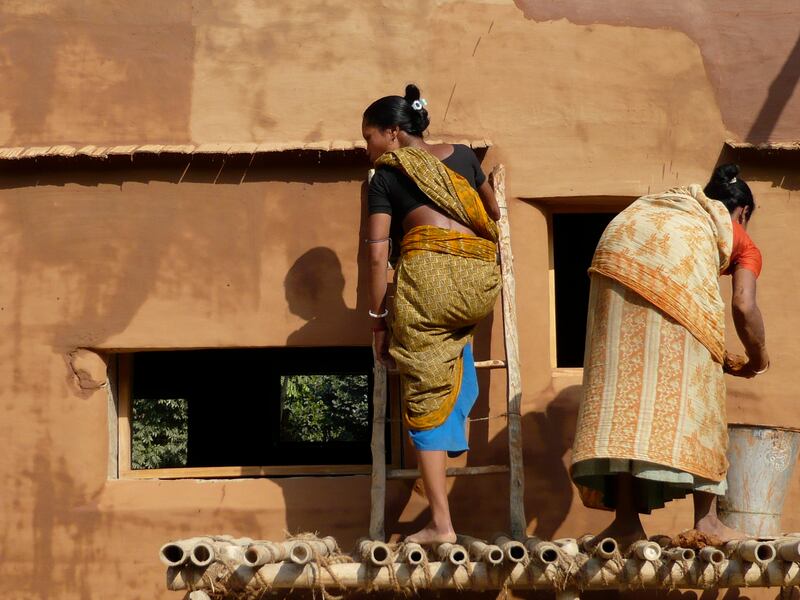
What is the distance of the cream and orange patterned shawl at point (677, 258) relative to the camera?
4430 millimetres

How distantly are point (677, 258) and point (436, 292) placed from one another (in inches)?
35.1

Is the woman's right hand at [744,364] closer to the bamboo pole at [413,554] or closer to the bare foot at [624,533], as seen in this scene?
the bare foot at [624,533]

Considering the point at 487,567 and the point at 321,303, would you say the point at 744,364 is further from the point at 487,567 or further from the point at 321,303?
the point at 321,303

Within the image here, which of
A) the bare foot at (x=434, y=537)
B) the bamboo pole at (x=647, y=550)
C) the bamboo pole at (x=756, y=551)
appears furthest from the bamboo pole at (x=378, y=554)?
the bamboo pole at (x=756, y=551)

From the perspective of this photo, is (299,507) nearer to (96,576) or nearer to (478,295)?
(96,576)

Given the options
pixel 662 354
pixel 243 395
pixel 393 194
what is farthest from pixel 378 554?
pixel 243 395

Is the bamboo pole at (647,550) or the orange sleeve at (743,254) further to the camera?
the orange sleeve at (743,254)

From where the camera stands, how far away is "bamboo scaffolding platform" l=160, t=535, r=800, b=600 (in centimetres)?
435

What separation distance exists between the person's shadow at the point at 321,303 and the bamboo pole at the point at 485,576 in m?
1.24

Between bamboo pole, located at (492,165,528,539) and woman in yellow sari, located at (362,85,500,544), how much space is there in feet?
0.88

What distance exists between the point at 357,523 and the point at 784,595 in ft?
5.79

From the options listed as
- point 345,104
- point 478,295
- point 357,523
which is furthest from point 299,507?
point 345,104

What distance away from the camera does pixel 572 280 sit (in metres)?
8.28

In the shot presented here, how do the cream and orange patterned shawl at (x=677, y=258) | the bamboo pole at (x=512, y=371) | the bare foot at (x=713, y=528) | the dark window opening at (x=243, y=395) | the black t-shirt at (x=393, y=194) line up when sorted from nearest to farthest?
the cream and orange patterned shawl at (x=677, y=258) → the bare foot at (x=713, y=528) → the black t-shirt at (x=393, y=194) → the bamboo pole at (x=512, y=371) → the dark window opening at (x=243, y=395)
